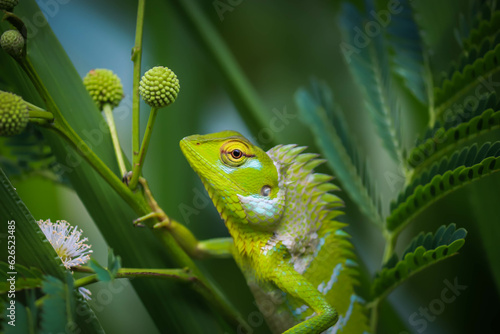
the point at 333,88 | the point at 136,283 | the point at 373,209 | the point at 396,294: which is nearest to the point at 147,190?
the point at 136,283

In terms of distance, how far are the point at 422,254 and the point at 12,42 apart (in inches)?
44.8

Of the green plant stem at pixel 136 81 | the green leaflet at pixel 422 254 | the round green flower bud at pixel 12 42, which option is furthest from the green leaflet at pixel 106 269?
the green leaflet at pixel 422 254

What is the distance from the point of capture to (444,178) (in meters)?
1.19

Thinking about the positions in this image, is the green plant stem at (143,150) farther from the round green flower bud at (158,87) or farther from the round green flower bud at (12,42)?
the round green flower bud at (12,42)

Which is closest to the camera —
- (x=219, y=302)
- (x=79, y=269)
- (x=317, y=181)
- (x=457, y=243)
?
(x=79, y=269)

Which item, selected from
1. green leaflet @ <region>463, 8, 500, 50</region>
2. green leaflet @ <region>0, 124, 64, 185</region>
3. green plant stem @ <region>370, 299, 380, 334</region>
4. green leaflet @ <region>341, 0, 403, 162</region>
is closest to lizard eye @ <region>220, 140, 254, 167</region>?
green leaflet @ <region>0, 124, 64, 185</region>

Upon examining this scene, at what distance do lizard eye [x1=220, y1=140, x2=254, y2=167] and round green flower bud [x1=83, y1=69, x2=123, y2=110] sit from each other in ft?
1.19

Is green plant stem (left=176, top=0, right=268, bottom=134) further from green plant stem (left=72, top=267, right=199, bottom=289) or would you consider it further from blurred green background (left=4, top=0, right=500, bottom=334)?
green plant stem (left=72, top=267, right=199, bottom=289)

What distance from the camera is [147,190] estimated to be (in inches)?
45.7

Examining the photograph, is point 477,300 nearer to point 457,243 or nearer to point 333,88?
point 457,243

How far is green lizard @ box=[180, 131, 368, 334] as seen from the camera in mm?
1330

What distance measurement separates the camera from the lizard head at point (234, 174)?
1329mm

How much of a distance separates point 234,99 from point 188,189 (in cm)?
46

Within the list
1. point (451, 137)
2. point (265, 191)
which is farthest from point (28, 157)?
point (451, 137)
